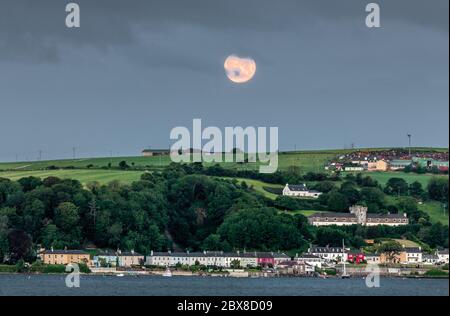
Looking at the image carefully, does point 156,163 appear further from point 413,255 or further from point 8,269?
point 8,269

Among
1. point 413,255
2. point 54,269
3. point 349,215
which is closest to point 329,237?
point 413,255

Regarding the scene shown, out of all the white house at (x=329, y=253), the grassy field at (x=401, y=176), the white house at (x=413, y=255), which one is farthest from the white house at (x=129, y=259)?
the grassy field at (x=401, y=176)

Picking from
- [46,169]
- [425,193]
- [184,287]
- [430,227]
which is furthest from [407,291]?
[46,169]

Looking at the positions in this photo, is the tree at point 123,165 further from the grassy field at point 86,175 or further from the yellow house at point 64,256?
the yellow house at point 64,256

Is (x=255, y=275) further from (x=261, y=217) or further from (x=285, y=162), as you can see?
(x=285, y=162)

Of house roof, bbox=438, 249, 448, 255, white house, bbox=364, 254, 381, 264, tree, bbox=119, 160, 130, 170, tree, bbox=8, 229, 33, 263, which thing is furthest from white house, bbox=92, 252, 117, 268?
tree, bbox=119, 160, 130, 170
